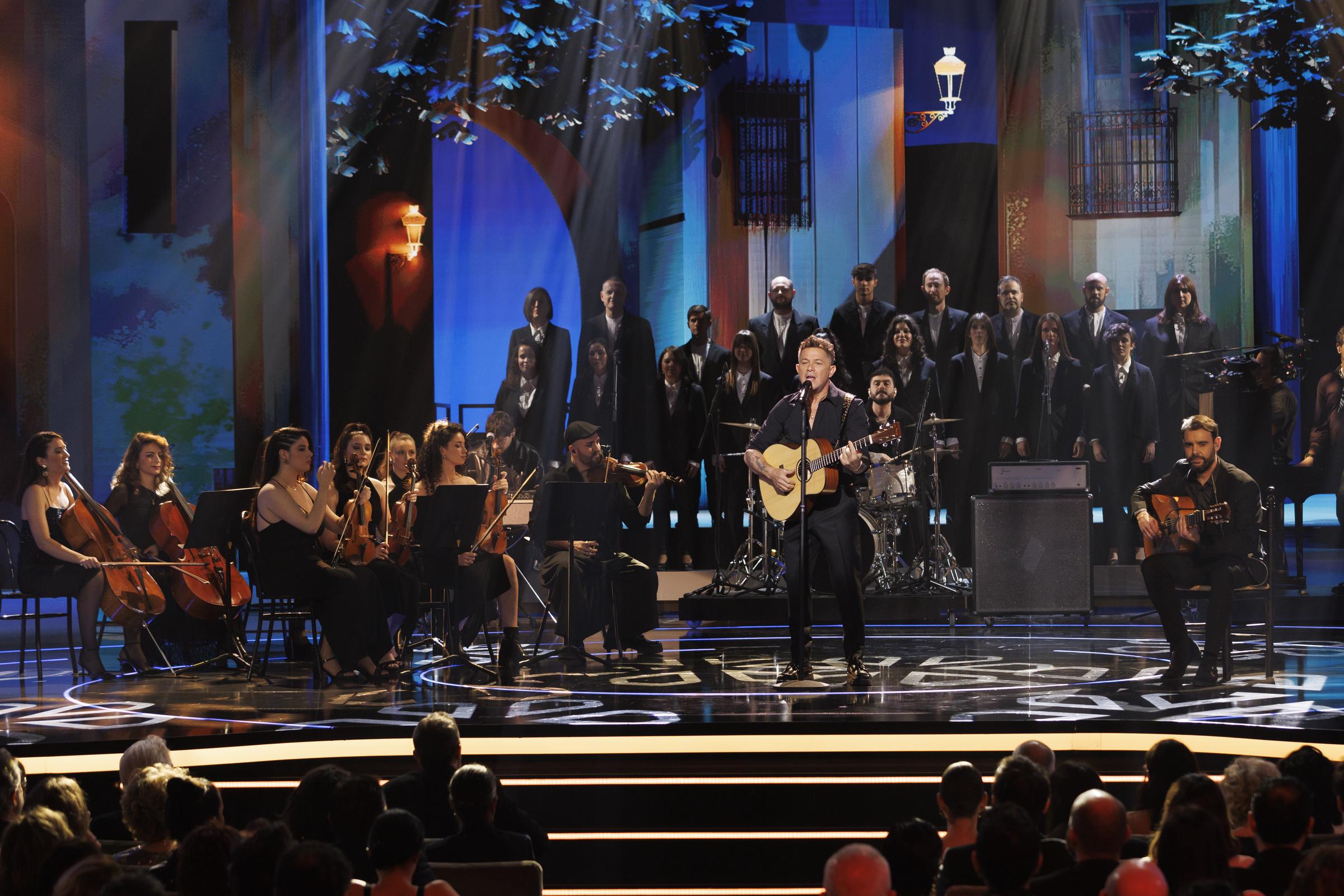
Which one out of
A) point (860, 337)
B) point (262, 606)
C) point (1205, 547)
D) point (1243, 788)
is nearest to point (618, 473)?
point (262, 606)

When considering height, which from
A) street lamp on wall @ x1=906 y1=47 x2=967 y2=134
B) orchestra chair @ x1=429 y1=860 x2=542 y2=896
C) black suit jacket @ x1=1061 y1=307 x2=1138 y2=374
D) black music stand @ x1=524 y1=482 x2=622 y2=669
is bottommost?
orchestra chair @ x1=429 y1=860 x2=542 y2=896

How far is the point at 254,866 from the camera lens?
252 cm

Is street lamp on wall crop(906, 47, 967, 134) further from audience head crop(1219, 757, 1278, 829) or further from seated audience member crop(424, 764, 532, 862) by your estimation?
seated audience member crop(424, 764, 532, 862)

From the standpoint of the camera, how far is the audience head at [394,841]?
2.74m

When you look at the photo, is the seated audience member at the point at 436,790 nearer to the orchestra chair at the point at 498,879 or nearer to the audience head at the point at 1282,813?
the orchestra chair at the point at 498,879

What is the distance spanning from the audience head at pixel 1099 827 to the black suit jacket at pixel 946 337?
25.8ft

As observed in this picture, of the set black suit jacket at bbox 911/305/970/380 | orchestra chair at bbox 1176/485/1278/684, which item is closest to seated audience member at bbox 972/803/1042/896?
orchestra chair at bbox 1176/485/1278/684

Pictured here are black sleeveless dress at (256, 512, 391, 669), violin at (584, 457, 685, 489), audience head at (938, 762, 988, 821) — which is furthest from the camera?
violin at (584, 457, 685, 489)

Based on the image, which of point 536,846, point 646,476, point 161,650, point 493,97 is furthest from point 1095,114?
point 536,846

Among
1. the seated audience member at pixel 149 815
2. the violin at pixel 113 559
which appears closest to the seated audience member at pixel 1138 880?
the seated audience member at pixel 149 815

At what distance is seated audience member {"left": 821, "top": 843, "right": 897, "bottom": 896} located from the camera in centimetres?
246

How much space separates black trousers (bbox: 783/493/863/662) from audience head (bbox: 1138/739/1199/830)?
248 cm

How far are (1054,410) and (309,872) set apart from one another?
8.69m

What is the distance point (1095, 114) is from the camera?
1126 cm
